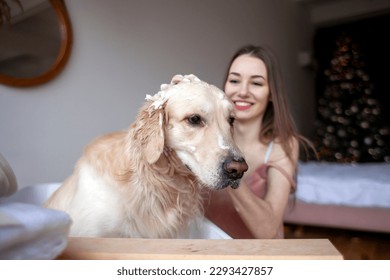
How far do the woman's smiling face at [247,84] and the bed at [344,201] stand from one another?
112 centimetres

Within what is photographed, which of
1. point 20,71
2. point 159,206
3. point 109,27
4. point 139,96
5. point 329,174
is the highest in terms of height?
point 109,27

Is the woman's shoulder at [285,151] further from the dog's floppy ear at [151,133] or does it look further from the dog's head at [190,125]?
the dog's floppy ear at [151,133]

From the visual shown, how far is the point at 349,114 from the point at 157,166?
3.56 meters

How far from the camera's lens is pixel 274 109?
95 centimetres

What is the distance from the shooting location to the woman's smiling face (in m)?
0.87

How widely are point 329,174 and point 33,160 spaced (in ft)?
6.34

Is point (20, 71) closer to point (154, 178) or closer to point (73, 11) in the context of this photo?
point (73, 11)

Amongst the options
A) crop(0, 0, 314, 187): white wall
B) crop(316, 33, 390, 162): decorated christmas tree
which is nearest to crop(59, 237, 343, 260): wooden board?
crop(0, 0, 314, 187): white wall

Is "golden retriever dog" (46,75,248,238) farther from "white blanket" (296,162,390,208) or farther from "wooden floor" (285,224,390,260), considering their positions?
"white blanket" (296,162,390,208)

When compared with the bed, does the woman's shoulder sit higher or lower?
higher

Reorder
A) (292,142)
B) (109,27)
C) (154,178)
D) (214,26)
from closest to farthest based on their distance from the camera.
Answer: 1. (154,178)
2. (292,142)
3. (109,27)
4. (214,26)

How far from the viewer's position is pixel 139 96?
125 centimetres

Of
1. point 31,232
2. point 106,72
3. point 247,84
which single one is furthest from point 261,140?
point 31,232

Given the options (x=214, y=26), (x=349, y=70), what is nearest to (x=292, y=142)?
(x=214, y=26)
